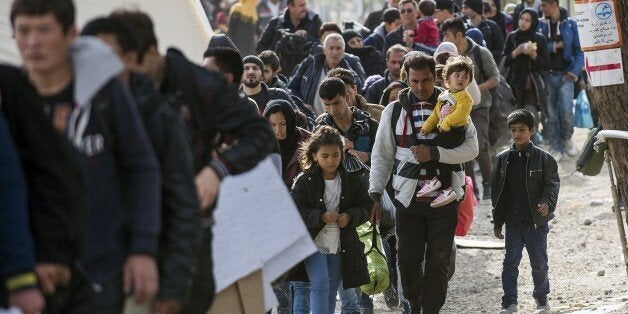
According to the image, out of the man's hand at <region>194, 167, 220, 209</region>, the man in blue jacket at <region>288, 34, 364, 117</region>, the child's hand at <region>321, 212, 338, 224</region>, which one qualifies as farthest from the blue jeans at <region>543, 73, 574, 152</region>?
the man's hand at <region>194, 167, 220, 209</region>

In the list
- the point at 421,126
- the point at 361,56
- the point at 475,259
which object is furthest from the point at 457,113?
the point at 361,56

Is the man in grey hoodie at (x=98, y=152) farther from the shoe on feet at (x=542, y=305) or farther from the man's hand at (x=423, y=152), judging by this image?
the shoe on feet at (x=542, y=305)

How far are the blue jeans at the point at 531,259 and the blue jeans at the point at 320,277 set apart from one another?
182 cm

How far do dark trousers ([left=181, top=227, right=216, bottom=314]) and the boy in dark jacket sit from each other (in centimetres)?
549

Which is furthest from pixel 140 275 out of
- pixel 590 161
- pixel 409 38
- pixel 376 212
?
pixel 409 38

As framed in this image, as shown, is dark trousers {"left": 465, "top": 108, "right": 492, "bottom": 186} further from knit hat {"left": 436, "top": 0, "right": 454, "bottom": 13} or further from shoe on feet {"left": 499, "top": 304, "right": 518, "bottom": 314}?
shoe on feet {"left": 499, "top": 304, "right": 518, "bottom": 314}

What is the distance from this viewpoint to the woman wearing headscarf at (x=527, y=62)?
59.5ft

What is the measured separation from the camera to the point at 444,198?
31.2 feet

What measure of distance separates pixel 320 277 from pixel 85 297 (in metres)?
4.85

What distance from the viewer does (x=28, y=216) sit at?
14.3 ft

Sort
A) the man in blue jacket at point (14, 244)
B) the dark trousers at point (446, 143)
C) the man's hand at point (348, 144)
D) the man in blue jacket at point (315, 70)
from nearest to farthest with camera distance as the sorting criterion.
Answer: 1. the man in blue jacket at point (14, 244)
2. the dark trousers at point (446, 143)
3. the man's hand at point (348, 144)
4. the man in blue jacket at point (315, 70)

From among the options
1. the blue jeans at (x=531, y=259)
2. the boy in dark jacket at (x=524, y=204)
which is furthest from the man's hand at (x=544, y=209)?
the blue jeans at (x=531, y=259)

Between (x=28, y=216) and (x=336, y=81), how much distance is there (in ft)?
20.4

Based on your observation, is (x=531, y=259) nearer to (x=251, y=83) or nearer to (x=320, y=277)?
(x=320, y=277)
